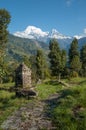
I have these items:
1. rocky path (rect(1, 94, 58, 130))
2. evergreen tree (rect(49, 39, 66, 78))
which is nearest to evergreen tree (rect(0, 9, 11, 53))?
evergreen tree (rect(49, 39, 66, 78))

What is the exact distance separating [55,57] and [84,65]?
900 inches

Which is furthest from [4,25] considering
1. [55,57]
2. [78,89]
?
[78,89]

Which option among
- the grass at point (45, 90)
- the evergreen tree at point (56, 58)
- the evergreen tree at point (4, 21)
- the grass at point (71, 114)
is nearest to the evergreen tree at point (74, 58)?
the evergreen tree at point (56, 58)

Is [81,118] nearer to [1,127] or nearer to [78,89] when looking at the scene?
[1,127]

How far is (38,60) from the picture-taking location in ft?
348

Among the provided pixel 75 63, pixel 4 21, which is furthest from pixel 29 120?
pixel 75 63

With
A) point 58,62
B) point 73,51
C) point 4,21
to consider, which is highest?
point 4,21

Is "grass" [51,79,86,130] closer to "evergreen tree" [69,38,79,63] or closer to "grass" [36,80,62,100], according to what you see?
"grass" [36,80,62,100]

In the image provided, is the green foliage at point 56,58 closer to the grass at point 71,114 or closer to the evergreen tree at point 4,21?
the evergreen tree at point 4,21

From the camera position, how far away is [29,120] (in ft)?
62.0

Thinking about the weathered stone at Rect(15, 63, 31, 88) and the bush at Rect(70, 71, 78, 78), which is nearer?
the weathered stone at Rect(15, 63, 31, 88)

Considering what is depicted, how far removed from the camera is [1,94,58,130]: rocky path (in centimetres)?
1738

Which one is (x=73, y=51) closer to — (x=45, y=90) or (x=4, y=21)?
(x=4, y=21)

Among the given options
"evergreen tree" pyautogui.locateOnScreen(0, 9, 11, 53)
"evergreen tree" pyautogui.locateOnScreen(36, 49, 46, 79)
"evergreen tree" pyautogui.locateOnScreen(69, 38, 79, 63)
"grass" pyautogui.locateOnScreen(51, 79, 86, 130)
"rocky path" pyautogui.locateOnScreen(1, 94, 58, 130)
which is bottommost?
"rocky path" pyautogui.locateOnScreen(1, 94, 58, 130)
